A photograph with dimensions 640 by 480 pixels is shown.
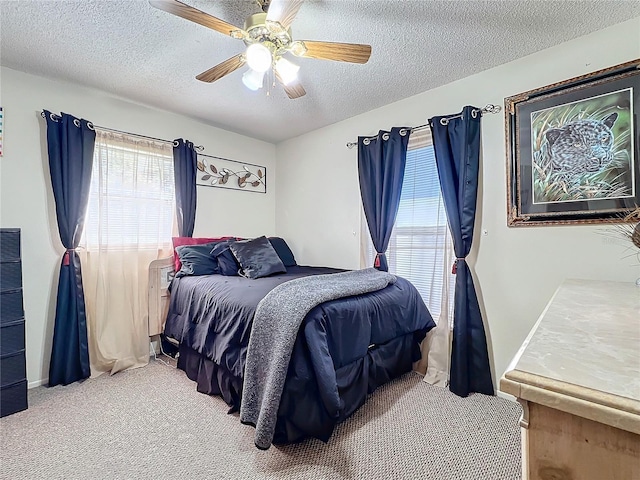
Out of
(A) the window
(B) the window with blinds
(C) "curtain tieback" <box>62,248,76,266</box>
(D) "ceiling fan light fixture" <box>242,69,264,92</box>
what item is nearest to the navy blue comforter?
(B) the window with blinds

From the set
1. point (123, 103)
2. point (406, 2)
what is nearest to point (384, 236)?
point (406, 2)

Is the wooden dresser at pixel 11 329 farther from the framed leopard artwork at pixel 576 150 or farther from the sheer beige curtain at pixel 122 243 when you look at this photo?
the framed leopard artwork at pixel 576 150

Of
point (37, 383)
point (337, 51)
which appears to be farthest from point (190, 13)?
point (37, 383)

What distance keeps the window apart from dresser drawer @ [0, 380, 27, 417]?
1067 mm

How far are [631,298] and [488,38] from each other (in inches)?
67.2

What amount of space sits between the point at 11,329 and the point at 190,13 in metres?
2.23

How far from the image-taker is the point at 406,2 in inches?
64.8

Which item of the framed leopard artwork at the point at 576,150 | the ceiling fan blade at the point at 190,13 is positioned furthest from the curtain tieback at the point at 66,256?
the framed leopard artwork at the point at 576,150

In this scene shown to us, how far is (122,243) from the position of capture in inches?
109

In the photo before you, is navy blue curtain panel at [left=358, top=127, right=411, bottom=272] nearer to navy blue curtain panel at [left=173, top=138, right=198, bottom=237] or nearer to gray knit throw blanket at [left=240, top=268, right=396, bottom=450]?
gray knit throw blanket at [left=240, top=268, right=396, bottom=450]

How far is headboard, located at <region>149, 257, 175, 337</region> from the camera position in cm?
288

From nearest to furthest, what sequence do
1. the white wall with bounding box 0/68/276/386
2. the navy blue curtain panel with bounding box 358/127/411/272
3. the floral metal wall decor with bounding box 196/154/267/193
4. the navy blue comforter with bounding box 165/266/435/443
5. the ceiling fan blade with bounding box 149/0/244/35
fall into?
the ceiling fan blade with bounding box 149/0/244/35, the navy blue comforter with bounding box 165/266/435/443, the white wall with bounding box 0/68/276/386, the navy blue curtain panel with bounding box 358/127/411/272, the floral metal wall decor with bounding box 196/154/267/193

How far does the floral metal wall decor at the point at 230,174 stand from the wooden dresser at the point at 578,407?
3329 millimetres

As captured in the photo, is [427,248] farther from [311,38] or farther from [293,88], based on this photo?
[311,38]
